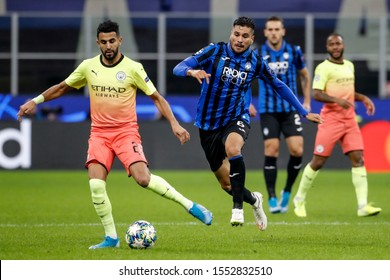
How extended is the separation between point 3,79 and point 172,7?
5292 millimetres

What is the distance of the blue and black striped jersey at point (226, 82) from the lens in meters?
11.0

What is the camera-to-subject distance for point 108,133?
33.4 feet

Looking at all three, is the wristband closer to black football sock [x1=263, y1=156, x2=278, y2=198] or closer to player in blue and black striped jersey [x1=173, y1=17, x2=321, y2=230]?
player in blue and black striped jersey [x1=173, y1=17, x2=321, y2=230]

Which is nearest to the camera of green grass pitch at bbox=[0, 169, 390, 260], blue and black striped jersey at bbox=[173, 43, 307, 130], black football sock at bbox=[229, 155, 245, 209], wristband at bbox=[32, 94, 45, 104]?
green grass pitch at bbox=[0, 169, 390, 260]

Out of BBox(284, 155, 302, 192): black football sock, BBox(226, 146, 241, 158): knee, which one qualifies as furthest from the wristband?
BBox(284, 155, 302, 192): black football sock

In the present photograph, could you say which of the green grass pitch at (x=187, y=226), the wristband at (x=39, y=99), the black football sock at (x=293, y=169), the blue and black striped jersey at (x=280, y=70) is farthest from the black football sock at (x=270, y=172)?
the wristband at (x=39, y=99)

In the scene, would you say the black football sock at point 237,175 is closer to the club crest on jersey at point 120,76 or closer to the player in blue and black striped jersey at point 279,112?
the club crest on jersey at point 120,76

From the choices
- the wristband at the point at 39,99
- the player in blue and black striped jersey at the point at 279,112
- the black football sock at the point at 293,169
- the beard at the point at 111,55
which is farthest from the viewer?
the black football sock at the point at 293,169

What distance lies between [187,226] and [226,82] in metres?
2.06

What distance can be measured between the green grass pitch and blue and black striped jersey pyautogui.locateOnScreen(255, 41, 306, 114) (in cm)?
143

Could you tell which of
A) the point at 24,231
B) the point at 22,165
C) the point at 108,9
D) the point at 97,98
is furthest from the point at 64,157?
the point at 97,98

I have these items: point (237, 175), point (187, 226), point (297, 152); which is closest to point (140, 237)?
point (237, 175)

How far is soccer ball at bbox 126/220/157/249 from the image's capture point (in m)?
9.81

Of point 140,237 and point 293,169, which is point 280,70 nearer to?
point 293,169
